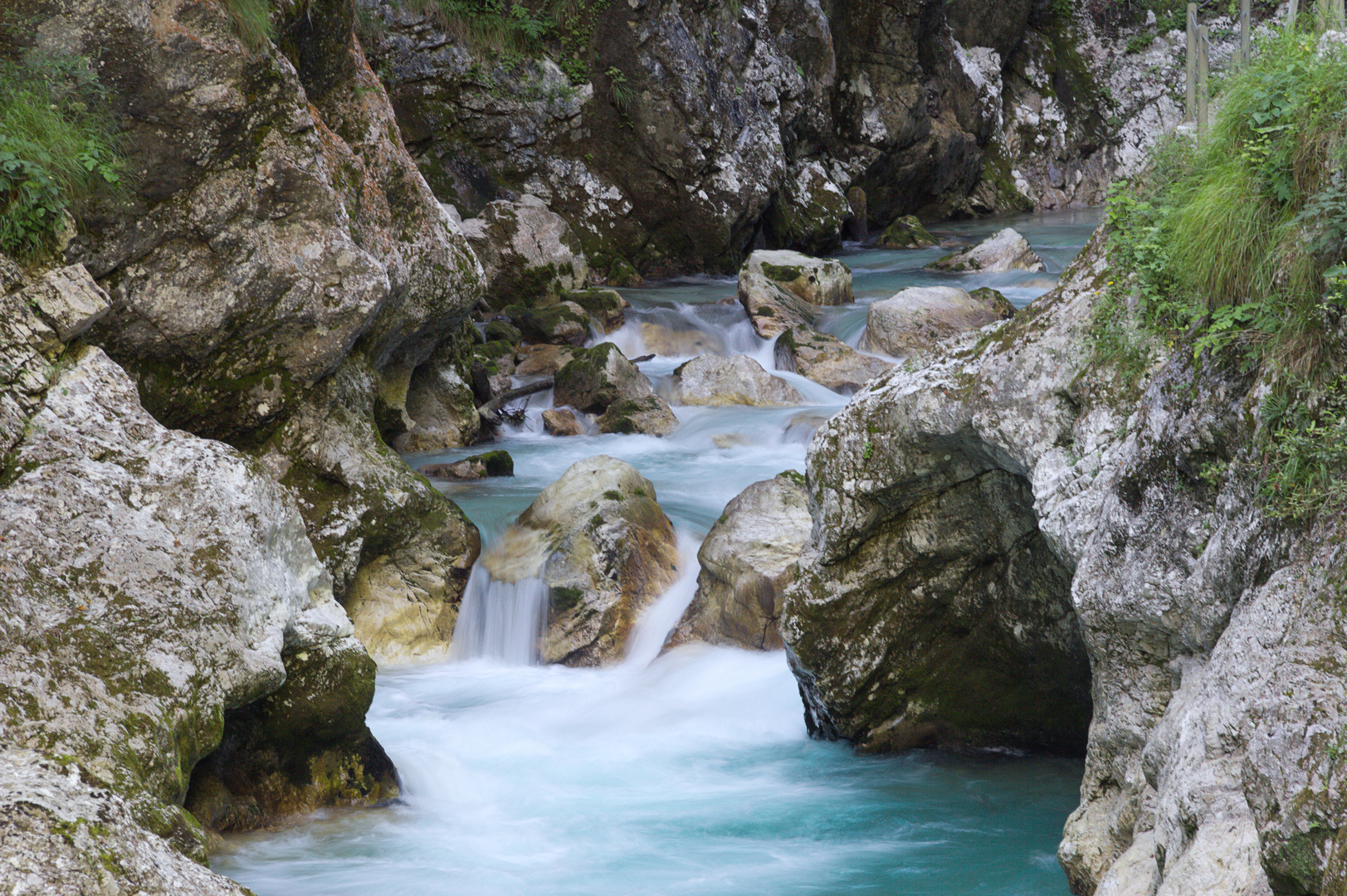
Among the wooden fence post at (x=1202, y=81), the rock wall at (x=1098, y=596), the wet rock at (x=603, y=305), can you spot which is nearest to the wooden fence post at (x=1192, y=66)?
the wooden fence post at (x=1202, y=81)

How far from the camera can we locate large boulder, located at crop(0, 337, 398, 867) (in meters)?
4.13

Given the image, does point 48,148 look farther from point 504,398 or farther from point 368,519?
point 504,398

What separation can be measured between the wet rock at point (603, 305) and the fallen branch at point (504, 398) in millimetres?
2226

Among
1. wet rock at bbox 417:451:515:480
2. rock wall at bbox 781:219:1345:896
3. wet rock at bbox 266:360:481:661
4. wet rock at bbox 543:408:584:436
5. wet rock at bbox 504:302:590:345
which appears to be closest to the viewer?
rock wall at bbox 781:219:1345:896

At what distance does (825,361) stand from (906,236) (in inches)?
416

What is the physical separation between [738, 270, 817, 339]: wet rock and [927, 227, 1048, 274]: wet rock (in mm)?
3987

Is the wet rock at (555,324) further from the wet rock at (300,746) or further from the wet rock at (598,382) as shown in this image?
the wet rock at (300,746)

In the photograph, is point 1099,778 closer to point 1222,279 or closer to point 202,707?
point 1222,279

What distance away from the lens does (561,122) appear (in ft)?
62.2

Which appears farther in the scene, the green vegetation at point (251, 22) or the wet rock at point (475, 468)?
the wet rock at point (475, 468)

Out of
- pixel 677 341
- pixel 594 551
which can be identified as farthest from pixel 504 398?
pixel 594 551

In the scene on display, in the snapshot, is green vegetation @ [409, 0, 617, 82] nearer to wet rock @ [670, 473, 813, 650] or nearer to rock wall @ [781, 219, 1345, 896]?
wet rock @ [670, 473, 813, 650]

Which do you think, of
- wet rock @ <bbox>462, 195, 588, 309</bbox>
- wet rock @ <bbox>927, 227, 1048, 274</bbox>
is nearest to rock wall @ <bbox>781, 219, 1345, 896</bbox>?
wet rock @ <bbox>462, 195, 588, 309</bbox>

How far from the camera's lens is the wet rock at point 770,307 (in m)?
15.9
